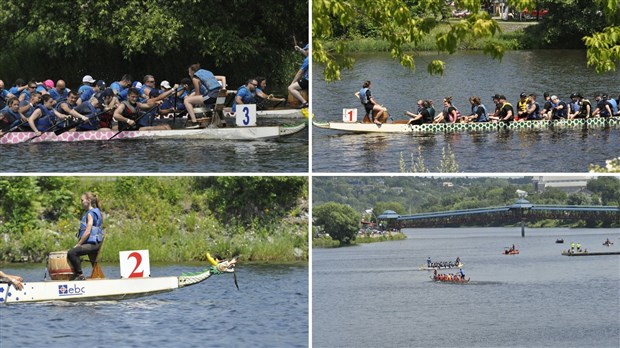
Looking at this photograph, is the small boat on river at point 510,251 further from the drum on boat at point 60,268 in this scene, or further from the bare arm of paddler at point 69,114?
the drum on boat at point 60,268

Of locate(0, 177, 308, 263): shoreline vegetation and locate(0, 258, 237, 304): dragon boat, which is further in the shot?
locate(0, 177, 308, 263): shoreline vegetation

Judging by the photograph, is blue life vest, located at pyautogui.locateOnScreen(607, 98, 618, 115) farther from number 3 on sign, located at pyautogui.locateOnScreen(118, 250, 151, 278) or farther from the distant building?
number 3 on sign, located at pyautogui.locateOnScreen(118, 250, 151, 278)

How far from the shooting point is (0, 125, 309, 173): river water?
1842 centimetres

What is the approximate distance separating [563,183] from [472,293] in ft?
6.29

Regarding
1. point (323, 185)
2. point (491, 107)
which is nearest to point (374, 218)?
point (323, 185)

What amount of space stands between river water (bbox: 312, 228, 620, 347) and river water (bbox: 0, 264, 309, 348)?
1.58ft

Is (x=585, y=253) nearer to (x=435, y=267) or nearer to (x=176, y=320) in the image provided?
(x=435, y=267)

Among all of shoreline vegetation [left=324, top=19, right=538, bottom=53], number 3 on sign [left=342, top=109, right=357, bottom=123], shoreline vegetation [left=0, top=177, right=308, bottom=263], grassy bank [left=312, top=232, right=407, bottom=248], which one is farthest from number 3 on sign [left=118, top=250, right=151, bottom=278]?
shoreline vegetation [left=324, top=19, right=538, bottom=53]

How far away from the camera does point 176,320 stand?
14375 mm

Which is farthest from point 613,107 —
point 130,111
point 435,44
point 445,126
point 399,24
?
point 435,44

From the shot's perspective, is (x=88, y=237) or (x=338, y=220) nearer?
(x=88, y=237)

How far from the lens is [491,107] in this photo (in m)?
24.8

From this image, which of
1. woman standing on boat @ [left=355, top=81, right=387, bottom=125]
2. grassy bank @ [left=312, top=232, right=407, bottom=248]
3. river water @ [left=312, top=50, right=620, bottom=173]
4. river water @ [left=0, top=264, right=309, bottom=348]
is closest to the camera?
river water @ [left=0, top=264, right=309, bottom=348]

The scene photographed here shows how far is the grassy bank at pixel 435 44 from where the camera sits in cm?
3275
